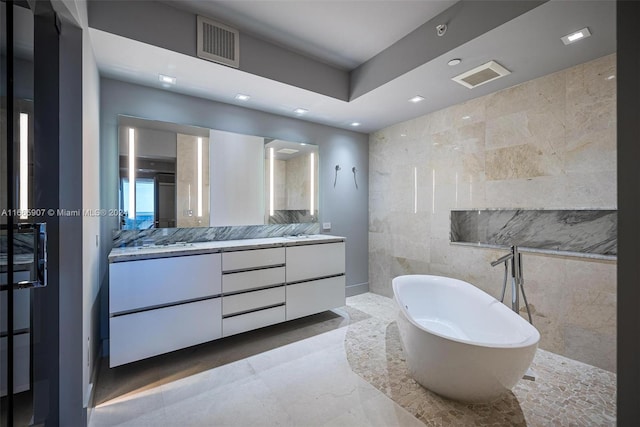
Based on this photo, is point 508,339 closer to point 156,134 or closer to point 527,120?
point 527,120

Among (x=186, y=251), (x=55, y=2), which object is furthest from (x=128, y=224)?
(x=55, y=2)

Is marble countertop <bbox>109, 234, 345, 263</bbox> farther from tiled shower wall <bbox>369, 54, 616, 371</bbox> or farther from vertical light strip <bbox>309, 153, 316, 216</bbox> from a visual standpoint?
tiled shower wall <bbox>369, 54, 616, 371</bbox>

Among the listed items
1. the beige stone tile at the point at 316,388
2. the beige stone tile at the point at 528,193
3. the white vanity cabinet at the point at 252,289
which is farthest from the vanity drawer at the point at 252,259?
the beige stone tile at the point at 528,193

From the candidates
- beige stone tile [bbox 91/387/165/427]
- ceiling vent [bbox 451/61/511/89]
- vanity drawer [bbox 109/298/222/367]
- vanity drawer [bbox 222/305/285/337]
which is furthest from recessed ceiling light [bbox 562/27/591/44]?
beige stone tile [bbox 91/387/165/427]

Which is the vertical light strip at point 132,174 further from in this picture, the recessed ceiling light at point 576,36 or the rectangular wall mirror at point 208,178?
the recessed ceiling light at point 576,36

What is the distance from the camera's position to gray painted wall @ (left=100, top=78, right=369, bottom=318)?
246cm

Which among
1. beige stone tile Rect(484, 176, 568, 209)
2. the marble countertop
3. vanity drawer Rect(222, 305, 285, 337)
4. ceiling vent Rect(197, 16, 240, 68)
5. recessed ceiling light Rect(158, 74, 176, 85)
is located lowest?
vanity drawer Rect(222, 305, 285, 337)

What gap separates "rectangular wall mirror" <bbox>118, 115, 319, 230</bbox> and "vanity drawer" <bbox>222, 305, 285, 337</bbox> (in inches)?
40.3

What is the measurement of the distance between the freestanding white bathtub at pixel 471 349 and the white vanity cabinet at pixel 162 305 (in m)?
1.62

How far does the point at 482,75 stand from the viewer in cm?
244

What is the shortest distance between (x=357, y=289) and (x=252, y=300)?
1.94m

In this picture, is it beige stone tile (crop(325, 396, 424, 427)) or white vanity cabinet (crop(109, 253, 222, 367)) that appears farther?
white vanity cabinet (crop(109, 253, 222, 367))

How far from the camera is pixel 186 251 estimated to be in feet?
7.63

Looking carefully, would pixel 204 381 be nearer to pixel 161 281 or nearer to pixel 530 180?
pixel 161 281
